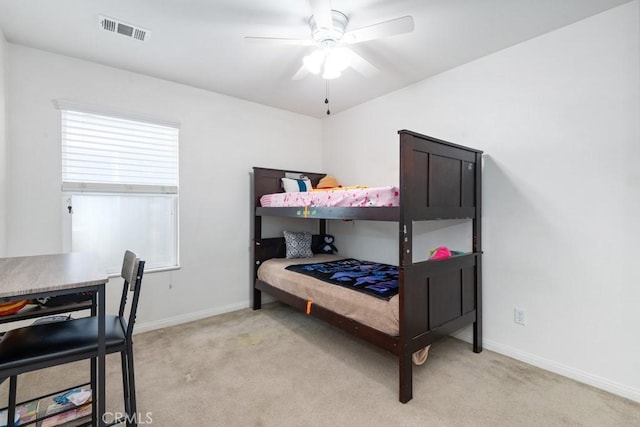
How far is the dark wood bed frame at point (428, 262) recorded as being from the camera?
6.15 ft

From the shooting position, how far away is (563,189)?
215 cm

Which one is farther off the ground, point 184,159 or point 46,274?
point 184,159

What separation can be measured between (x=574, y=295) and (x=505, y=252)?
1.67 ft

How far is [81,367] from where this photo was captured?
223 cm

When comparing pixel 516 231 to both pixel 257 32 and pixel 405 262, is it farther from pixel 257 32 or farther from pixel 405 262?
pixel 257 32

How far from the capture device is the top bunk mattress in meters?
2.06

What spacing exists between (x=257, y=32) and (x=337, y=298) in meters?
2.07

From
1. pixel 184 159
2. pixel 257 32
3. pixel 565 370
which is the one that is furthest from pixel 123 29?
pixel 565 370

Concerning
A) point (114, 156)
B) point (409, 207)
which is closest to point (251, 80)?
point (114, 156)

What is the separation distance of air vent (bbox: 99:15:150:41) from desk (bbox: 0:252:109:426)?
1.64m

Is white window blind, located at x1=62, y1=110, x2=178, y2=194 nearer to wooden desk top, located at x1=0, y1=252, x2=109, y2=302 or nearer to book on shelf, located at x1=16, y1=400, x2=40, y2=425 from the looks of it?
wooden desk top, located at x1=0, y1=252, x2=109, y2=302

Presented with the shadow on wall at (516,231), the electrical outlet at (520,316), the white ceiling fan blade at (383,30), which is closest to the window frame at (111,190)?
the white ceiling fan blade at (383,30)

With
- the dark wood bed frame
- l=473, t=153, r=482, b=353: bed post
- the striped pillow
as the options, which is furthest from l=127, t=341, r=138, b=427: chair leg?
l=473, t=153, r=482, b=353: bed post

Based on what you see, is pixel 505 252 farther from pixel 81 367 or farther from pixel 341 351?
pixel 81 367
